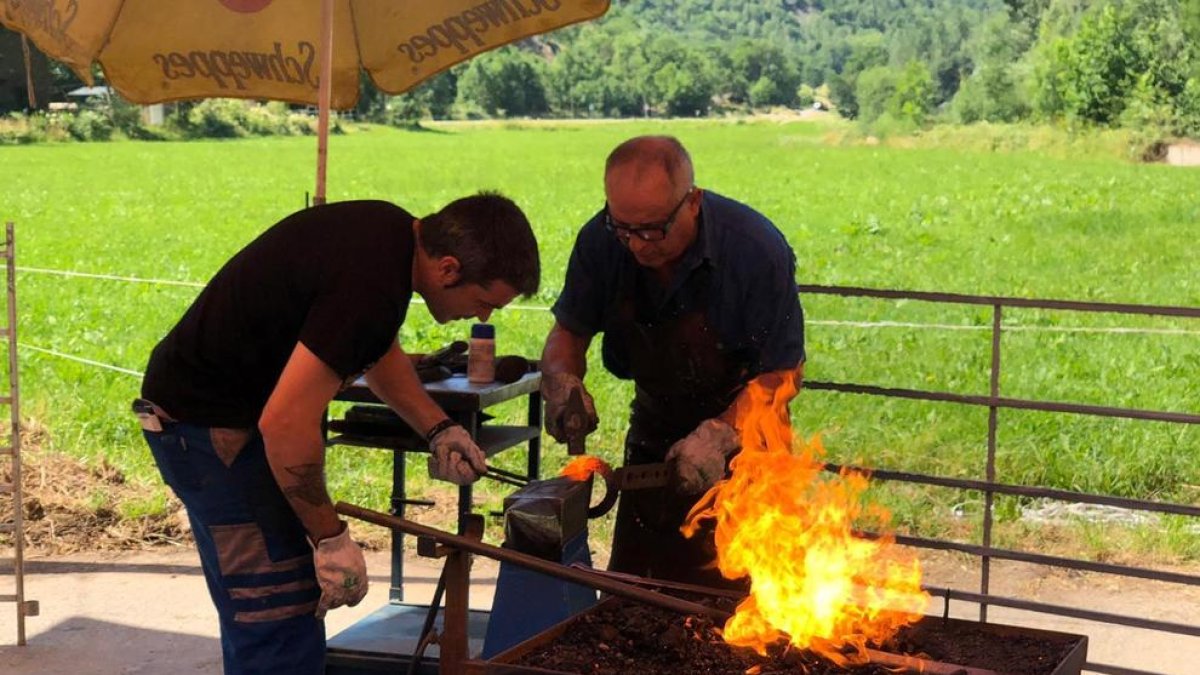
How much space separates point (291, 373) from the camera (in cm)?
259

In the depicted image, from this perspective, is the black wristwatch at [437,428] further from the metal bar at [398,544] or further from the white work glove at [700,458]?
the metal bar at [398,544]

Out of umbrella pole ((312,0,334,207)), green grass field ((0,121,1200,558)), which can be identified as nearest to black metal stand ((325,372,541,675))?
umbrella pole ((312,0,334,207))

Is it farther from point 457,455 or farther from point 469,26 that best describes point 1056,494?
point 469,26

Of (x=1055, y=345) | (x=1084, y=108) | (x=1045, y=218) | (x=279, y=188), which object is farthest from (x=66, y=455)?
(x=1084, y=108)

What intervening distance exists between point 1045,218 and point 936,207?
237cm

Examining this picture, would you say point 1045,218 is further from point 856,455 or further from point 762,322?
point 762,322

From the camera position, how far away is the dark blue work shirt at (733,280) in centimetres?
336

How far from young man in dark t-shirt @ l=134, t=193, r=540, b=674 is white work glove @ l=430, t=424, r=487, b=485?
0.36 meters

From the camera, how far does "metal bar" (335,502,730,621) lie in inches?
95.0

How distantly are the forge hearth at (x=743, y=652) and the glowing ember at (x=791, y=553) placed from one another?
4 centimetres

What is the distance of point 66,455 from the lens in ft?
23.0

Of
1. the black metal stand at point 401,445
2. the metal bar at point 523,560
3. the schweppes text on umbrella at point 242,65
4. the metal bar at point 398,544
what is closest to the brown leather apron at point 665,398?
the black metal stand at point 401,445

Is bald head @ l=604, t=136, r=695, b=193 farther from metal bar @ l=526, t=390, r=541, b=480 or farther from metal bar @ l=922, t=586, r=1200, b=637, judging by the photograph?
metal bar @ l=526, t=390, r=541, b=480

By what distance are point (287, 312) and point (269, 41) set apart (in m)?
1.96
